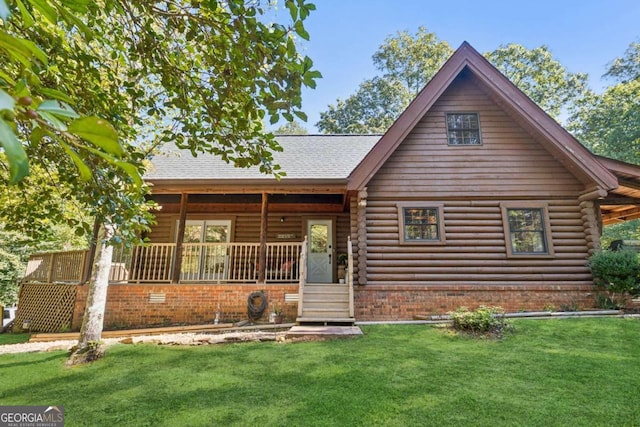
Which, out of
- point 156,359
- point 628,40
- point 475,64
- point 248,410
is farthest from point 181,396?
point 628,40

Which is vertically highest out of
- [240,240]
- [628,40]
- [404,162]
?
[628,40]

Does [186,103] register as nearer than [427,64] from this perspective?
Yes

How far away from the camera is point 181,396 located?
382 cm

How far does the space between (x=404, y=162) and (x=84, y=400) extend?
798 centimetres

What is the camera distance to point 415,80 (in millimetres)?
27438

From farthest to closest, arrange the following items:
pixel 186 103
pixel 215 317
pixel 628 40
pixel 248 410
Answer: pixel 628 40, pixel 215 317, pixel 248 410, pixel 186 103

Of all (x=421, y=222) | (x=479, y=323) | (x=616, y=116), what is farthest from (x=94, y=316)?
(x=616, y=116)

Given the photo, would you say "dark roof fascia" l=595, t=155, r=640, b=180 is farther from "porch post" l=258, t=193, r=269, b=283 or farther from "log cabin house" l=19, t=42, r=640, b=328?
"porch post" l=258, t=193, r=269, b=283

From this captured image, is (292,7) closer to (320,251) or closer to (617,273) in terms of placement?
(617,273)

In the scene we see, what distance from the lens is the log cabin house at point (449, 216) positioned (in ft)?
26.0

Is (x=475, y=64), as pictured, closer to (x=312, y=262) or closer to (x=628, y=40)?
(x=312, y=262)

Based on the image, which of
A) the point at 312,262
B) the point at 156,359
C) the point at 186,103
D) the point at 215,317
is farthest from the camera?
the point at 312,262

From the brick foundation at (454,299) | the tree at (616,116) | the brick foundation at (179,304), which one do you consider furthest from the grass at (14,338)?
the tree at (616,116)

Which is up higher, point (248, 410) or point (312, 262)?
point (312, 262)
